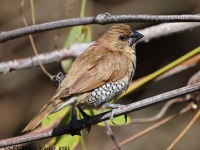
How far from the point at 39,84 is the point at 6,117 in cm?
60

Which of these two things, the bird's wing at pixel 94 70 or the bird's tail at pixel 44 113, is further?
the bird's wing at pixel 94 70

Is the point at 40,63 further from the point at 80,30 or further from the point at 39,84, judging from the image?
the point at 39,84

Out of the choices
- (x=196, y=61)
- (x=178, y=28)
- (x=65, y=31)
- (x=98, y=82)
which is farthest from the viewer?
(x=65, y=31)

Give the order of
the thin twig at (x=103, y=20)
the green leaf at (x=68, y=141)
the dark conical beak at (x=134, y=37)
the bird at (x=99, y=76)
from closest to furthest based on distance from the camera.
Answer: the thin twig at (x=103, y=20) → the bird at (x=99, y=76) → the green leaf at (x=68, y=141) → the dark conical beak at (x=134, y=37)

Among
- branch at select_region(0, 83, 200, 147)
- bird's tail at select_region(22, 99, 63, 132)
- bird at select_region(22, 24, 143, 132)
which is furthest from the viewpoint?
bird at select_region(22, 24, 143, 132)

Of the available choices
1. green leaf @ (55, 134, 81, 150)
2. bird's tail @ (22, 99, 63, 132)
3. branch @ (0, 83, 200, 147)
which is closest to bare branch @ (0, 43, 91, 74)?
green leaf @ (55, 134, 81, 150)

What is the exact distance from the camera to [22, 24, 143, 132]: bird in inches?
144

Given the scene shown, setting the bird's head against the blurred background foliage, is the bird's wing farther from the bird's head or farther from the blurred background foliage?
the blurred background foliage

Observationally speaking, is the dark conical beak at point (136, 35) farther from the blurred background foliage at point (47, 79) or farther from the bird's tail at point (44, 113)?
the blurred background foliage at point (47, 79)

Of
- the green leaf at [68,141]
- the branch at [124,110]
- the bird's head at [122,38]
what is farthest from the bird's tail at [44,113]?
the bird's head at [122,38]

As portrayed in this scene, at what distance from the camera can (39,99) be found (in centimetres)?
704

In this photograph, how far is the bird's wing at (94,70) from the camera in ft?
12.3

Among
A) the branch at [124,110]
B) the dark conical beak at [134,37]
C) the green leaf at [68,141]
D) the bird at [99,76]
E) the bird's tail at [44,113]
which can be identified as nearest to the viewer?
the branch at [124,110]

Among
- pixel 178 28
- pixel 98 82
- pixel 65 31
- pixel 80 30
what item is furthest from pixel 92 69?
pixel 65 31
